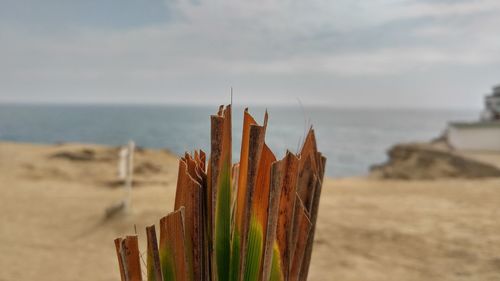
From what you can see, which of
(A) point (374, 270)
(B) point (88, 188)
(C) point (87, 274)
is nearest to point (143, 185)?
(B) point (88, 188)

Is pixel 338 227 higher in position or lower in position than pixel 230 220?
lower

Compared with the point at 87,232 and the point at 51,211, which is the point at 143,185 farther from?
the point at 87,232

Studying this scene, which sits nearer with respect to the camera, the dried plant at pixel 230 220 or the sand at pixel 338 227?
the dried plant at pixel 230 220

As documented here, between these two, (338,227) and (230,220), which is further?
(338,227)

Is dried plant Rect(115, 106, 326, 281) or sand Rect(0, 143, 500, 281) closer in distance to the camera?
dried plant Rect(115, 106, 326, 281)
